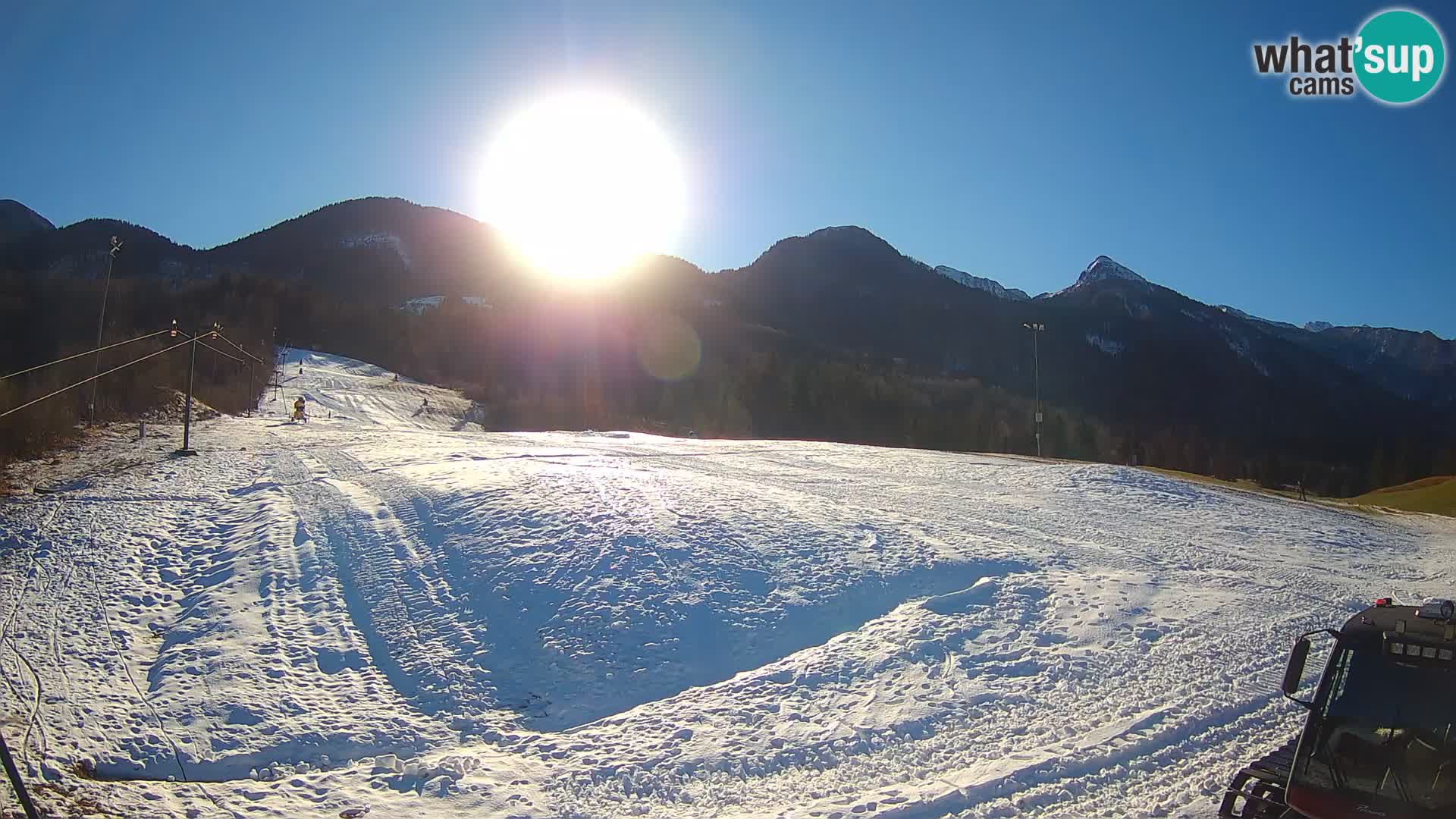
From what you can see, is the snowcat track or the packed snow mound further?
the packed snow mound

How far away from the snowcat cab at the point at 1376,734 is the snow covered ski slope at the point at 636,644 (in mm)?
1143

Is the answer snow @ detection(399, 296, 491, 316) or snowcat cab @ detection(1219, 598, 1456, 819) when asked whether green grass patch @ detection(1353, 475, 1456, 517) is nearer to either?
snowcat cab @ detection(1219, 598, 1456, 819)

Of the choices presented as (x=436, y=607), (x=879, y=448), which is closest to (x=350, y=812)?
(x=436, y=607)

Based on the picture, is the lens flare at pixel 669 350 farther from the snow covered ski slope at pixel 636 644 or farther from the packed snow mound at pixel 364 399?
the snow covered ski slope at pixel 636 644

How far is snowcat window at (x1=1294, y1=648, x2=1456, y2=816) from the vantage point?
527cm

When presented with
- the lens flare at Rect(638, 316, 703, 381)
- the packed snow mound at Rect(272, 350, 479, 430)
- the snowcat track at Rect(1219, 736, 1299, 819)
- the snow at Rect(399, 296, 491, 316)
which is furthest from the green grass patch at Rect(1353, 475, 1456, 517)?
the snow at Rect(399, 296, 491, 316)

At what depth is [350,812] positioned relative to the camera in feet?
22.6

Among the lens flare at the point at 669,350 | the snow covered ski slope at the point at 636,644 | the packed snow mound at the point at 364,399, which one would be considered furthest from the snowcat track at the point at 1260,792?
the lens flare at the point at 669,350

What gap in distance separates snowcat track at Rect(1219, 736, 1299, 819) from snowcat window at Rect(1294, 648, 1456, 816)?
24cm

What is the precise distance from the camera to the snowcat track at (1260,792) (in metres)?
5.63

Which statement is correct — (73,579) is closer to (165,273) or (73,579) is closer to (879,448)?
(879,448)

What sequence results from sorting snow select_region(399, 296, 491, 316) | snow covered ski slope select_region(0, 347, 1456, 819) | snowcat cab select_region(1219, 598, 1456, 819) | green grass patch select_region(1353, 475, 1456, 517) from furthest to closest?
snow select_region(399, 296, 491, 316) < green grass patch select_region(1353, 475, 1456, 517) < snow covered ski slope select_region(0, 347, 1456, 819) < snowcat cab select_region(1219, 598, 1456, 819)

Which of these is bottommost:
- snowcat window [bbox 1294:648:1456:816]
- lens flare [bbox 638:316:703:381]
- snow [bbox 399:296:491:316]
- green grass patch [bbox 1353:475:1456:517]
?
snowcat window [bbox 1294:648:1456:816]

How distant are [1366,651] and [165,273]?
686 feet
